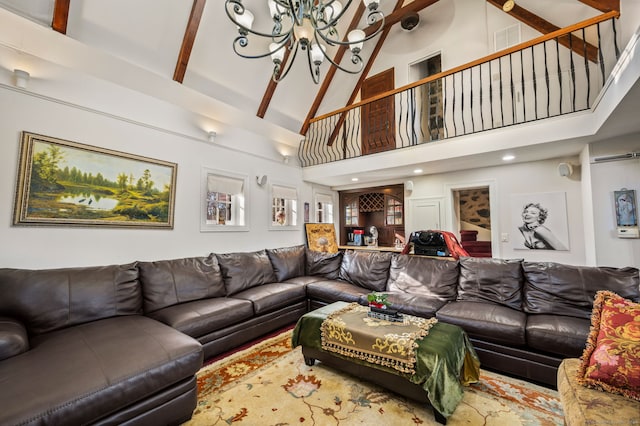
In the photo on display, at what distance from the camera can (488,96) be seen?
4633 millimetres

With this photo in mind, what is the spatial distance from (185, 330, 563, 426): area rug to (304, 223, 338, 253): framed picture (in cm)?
346

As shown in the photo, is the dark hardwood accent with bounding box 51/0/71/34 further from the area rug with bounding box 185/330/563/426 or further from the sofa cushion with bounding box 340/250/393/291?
the sofa cushion with bounding box 340/250/393/291

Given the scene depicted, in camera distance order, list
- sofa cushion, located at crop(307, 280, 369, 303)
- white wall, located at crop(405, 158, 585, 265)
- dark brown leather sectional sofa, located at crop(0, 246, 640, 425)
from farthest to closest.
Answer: white wall, located at crop(405, 158, 585, 265) → sofa cushion, located at crop(307, 280, 369, 303) → dark brown leather sectional sofa, located at crop(0, 246, 640, 425)

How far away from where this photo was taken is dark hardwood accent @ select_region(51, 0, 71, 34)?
2.65 meters

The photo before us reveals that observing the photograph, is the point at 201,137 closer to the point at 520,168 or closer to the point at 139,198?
the point at 139,198

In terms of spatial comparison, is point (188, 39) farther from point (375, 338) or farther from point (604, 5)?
point (604, 5)

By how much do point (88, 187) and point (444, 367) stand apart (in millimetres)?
3671

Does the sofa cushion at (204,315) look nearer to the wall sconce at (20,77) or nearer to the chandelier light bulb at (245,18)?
the wall sconce at (20,77)

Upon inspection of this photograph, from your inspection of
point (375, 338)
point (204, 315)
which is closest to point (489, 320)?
point (375, 338)

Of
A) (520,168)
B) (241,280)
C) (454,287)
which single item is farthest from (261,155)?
(520,168)

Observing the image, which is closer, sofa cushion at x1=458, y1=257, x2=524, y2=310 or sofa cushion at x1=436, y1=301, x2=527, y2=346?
sofa cushion at x1=436, y1=301, x2=527, y2=346

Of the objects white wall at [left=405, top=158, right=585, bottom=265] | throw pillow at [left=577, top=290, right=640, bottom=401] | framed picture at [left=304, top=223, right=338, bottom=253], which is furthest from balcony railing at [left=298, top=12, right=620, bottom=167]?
throw pillow at [left=577, top=290, right=640, bottom=401]

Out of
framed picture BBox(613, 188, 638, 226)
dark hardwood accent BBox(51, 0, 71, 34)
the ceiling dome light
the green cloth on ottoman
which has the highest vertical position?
the ceiling dome light

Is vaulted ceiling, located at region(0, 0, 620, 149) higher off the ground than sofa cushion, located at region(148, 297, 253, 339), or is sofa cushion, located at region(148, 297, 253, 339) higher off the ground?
vaulted ceiling, located at region(0, 0, 620, 149)
